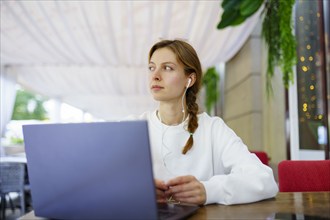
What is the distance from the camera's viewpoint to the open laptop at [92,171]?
0.66 metres

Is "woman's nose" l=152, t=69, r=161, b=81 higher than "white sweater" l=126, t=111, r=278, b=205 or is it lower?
higher

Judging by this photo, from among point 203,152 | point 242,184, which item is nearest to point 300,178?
point 203,152

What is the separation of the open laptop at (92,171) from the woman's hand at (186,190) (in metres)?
0.10

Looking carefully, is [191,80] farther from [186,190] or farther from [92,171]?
[92,171]

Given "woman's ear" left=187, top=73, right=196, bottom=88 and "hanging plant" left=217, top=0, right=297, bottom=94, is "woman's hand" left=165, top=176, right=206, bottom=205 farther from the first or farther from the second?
"hanging plant" left=217, top=0, right=297, bottom=94

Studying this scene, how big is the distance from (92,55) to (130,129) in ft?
17.3

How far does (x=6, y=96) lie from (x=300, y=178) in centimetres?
679

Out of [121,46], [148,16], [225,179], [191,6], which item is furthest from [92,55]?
[225,179]

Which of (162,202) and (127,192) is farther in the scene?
(162,202)

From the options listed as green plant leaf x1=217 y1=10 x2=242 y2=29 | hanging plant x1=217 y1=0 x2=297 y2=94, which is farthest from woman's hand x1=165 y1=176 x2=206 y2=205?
hanging plant x1=217 y1=0 x2=297 y2=94

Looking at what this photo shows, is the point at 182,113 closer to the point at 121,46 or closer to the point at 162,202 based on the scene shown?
the point at 162,202

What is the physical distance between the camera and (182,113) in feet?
4.55

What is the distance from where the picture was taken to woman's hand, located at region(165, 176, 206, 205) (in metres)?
0.93

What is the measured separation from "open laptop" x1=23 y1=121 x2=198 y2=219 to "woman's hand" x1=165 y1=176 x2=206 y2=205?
0.10 m
